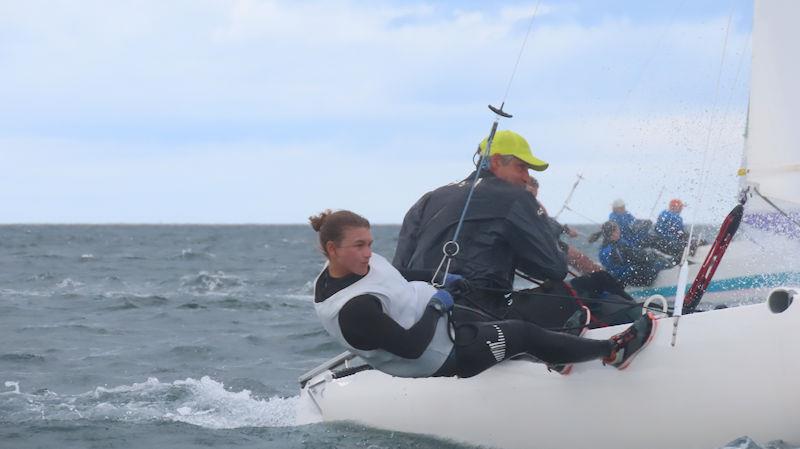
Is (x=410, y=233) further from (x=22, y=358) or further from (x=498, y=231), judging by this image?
(x=22, y=358)

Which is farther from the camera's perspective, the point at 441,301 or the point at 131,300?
the point at 131,300

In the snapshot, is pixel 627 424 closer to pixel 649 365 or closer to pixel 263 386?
pixel 649 365

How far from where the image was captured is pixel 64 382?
727 centimetres

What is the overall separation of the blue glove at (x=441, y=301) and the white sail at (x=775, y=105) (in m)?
1.75

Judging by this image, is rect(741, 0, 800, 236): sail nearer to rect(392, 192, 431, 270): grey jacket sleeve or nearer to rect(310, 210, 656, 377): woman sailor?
rect(310, 210, 656, 377): woman sailor

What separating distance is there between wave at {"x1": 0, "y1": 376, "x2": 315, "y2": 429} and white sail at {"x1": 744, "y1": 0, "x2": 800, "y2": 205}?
240cm

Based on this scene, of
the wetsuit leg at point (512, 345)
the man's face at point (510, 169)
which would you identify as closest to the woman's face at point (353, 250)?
the wetsuit leg at point (512, 345)

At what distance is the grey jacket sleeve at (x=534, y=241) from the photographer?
15.0 ft

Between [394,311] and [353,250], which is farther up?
[353,250]

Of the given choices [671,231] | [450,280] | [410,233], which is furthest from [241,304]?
[450,280]

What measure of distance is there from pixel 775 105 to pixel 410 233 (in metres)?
1.78

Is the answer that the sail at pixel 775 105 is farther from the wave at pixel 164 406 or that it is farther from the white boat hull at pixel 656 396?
the wave at pixel 164 406

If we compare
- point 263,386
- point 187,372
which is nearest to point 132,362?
point 187,372

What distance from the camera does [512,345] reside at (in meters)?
4.35
